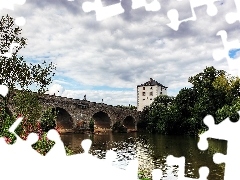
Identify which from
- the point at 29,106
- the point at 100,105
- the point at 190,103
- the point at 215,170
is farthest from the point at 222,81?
the point at 29,106

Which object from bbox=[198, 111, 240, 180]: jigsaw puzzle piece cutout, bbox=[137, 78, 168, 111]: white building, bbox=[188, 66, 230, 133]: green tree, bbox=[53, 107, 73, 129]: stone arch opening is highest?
bbox=[137, 78, 168, 111]: white building

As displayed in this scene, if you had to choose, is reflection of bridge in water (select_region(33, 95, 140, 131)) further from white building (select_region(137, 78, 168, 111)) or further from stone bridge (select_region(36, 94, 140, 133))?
white building (select_region(137, 78, 168, 111))

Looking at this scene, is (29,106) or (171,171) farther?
(171,171)

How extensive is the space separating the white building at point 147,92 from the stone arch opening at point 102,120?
93.0ft

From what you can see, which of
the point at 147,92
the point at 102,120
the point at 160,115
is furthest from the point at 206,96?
the point at 147,92

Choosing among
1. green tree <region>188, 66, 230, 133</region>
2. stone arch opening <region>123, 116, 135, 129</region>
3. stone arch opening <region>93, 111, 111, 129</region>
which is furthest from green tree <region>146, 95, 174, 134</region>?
stone arch opening <region>93, 111, 111, 129</region>

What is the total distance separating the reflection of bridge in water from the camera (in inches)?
2020

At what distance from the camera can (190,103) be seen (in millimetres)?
56281

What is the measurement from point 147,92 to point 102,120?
102 ft

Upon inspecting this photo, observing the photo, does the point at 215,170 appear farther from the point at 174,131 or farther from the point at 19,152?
the point at 174,131

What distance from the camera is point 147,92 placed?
3728 inches

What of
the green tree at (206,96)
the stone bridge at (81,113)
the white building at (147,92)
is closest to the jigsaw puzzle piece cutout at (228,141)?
the stone bridge at (81,113)

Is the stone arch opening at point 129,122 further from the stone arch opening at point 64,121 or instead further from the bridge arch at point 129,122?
the stone arch opening at point 64,121

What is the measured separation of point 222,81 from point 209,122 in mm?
47824
